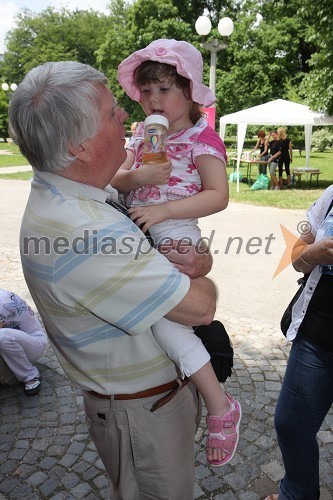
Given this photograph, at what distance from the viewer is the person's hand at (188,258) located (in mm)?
1664

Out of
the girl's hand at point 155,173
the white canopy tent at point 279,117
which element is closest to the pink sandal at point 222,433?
the girl's hand at point 155,173

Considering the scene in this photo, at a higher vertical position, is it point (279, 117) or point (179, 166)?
point (279, 117)

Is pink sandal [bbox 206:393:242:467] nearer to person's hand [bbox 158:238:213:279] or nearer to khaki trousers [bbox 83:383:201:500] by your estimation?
khaki trousers [bbox 83:383:201:500]

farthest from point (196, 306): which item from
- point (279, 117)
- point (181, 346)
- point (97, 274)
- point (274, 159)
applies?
point (274, 159)

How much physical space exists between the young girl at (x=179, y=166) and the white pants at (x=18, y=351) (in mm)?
2382

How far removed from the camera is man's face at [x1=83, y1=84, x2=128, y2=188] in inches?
56.3

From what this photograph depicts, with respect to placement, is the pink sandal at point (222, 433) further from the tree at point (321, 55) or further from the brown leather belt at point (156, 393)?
the tree at point (321, 55)

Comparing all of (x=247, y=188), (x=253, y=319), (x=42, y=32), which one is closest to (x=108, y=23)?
(x=42, y=32)

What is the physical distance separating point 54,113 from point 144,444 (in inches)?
50.0

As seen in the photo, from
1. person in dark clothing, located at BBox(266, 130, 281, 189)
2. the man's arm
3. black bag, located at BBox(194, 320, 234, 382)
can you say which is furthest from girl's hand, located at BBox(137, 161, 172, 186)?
person in dark clothing, located at BBox(266, 130, 281, 189)

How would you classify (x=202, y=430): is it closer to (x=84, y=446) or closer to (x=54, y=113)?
(x=84, y=446)

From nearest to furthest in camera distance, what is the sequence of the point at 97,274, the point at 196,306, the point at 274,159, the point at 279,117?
1. the point at 97,274
2. the point at 196,306
3. the point at 279,117
4. the point at 274,159

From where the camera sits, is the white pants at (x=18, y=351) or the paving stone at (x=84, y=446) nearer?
the paving stone at (x=84, y=446)

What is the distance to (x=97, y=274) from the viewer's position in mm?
1306
